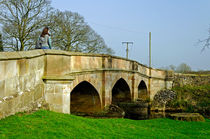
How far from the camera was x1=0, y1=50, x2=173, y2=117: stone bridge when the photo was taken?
480 centimetres

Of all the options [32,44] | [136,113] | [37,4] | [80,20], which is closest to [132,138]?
[136,113]

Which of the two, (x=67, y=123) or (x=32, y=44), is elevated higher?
(x=32, y=44)

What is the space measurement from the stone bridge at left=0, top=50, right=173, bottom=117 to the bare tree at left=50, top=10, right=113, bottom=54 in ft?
27.1

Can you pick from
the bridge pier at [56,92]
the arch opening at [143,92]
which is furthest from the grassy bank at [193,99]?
the bridge pier at [56,92]

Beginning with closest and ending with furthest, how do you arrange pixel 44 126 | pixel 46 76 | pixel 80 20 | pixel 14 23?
1. pixel 44 126
2. pixel 46 76
3. pixel 14 23
4. pixel 80 20

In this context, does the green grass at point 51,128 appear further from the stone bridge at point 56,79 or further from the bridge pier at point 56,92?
the bridge pier at point 56,92

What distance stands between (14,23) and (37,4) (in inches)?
86.1

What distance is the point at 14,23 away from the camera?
15.6m

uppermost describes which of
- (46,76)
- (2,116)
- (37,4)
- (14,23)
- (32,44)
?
(37,4)

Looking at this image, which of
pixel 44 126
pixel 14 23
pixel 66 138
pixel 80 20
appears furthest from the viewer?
pixel 80 20

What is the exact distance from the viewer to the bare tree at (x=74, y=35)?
64.7 ft

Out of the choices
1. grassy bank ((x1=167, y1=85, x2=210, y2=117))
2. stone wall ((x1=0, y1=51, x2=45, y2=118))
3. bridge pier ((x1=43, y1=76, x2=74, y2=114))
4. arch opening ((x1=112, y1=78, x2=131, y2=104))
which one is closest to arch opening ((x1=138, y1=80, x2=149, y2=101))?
grassy bank ((x1=167, y1=85, x2=210, y2=117))

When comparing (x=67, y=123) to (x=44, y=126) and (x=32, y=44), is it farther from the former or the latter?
(x=32, y=44)

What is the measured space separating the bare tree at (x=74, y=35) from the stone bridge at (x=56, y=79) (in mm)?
8269
